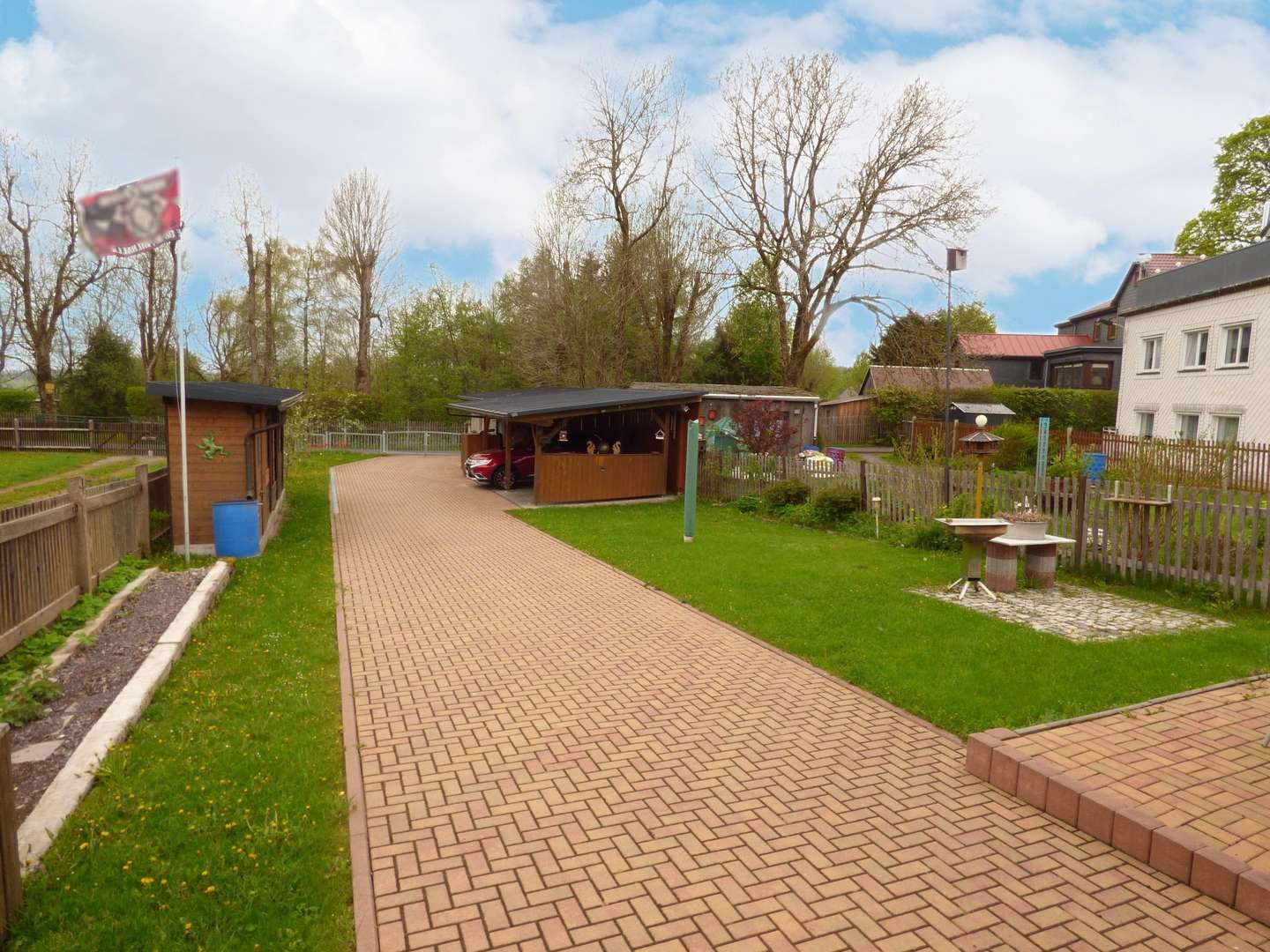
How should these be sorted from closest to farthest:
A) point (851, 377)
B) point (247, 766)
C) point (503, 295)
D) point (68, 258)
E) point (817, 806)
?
point (817, 806) < point (247, 766) < point (68, 258) < point (503, 295) < point (851, 377)

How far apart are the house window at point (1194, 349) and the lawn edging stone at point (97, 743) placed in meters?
28.6

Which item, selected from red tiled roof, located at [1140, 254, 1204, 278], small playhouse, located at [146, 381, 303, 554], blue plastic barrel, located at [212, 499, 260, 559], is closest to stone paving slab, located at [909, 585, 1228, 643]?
blue plastic barrel, located at [212, 499, 260, 559]

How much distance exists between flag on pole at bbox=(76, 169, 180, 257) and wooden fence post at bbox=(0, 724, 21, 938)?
9.15 meters

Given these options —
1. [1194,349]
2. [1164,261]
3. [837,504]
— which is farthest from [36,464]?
[1164,261]

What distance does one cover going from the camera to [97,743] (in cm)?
484

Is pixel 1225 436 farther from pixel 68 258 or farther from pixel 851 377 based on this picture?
pixel 851 377

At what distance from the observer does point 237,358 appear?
46688mm

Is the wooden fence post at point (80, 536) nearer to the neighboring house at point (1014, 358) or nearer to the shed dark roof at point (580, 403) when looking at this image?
the shed dark roof at point (580, 403)

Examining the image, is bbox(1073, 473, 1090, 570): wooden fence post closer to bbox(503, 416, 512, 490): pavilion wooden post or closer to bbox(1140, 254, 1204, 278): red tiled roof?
bbox(503, 416, 512, 490): pavilion wooden post

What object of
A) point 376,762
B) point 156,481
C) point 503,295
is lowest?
point 376,762

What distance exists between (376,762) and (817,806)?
276 centimetres

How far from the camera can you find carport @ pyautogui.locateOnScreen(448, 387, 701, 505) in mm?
18078

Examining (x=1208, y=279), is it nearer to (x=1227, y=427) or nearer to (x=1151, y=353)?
(x=1151, y=353)

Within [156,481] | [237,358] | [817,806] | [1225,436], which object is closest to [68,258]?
[237,358]
